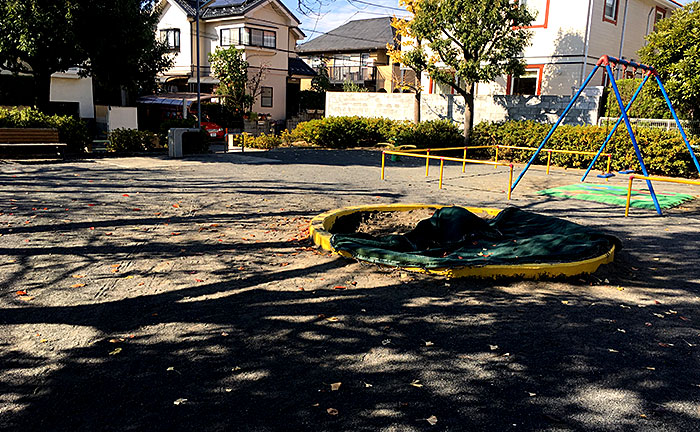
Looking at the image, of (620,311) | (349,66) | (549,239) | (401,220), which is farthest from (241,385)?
(349,66)

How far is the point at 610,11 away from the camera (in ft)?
78.3

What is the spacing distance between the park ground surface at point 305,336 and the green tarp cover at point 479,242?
0.23 meters

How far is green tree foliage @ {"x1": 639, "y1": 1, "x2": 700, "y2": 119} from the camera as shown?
1606 centimetres

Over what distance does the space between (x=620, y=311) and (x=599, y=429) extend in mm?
2286

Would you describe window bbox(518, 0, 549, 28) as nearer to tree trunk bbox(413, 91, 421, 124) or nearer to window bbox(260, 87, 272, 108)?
tree trunk bbox(413, 91, 421, 124)

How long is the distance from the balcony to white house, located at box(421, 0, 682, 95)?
1910 cm

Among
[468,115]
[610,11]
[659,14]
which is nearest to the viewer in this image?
[468,115]

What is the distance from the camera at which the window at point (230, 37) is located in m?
38.3

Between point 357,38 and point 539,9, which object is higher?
point 357,38

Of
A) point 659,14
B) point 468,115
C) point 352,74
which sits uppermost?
point 659,14

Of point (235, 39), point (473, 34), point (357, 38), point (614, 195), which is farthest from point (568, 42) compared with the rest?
point (357, 38)

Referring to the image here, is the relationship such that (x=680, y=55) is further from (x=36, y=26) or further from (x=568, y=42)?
(x=36, y=26)

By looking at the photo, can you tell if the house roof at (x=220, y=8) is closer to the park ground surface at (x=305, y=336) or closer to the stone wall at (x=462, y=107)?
the stone wall at (x=462, y=107)

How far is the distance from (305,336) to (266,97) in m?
37.9
